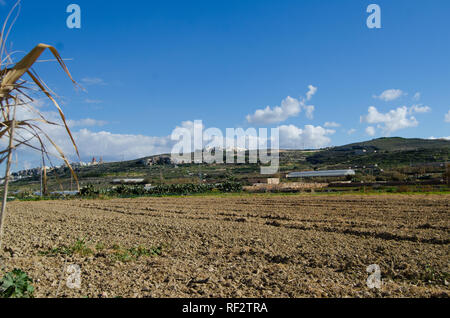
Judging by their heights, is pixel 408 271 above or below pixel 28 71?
below

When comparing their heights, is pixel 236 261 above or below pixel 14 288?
below

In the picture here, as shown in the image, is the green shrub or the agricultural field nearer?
the green shrub

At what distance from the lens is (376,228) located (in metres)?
11.3

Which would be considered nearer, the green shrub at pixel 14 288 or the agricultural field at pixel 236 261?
the green shrub at pixel 14 288

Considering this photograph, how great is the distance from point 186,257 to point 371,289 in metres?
3.66

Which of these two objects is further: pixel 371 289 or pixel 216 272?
pixel 216 272

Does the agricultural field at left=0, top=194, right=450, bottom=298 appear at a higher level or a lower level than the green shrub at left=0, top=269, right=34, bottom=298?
lower

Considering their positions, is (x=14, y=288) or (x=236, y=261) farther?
(x=236, y=261)

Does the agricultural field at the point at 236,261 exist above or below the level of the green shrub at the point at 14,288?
below
